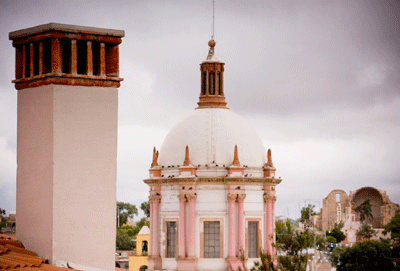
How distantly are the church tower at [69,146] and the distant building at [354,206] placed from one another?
121207 mm

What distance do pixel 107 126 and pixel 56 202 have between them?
1.43 meters

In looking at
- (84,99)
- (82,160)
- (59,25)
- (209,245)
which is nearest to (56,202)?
(82,160)

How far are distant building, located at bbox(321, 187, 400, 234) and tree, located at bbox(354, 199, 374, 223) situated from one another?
966mm

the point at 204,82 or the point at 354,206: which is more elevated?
the point at 204,82

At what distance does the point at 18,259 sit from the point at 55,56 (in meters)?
3.17

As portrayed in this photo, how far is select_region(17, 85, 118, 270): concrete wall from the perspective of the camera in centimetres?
1275

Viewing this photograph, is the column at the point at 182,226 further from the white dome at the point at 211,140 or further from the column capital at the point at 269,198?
the column capital at the point at 269,198

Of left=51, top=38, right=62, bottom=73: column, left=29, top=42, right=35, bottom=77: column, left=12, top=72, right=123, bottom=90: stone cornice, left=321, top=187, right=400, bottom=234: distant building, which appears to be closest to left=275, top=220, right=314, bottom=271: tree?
left=12, top=72, right=123, bottom=90: stone cornice

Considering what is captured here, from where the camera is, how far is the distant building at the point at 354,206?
441ft

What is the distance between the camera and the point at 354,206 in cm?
14050

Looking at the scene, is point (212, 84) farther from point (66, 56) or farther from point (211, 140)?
point (66, 56)

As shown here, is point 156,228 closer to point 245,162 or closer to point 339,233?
point 245,162

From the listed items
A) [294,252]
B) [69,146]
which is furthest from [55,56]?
[294,252]

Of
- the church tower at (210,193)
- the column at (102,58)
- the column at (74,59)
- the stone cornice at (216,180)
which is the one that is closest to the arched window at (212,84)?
the church tower at (210,193)
